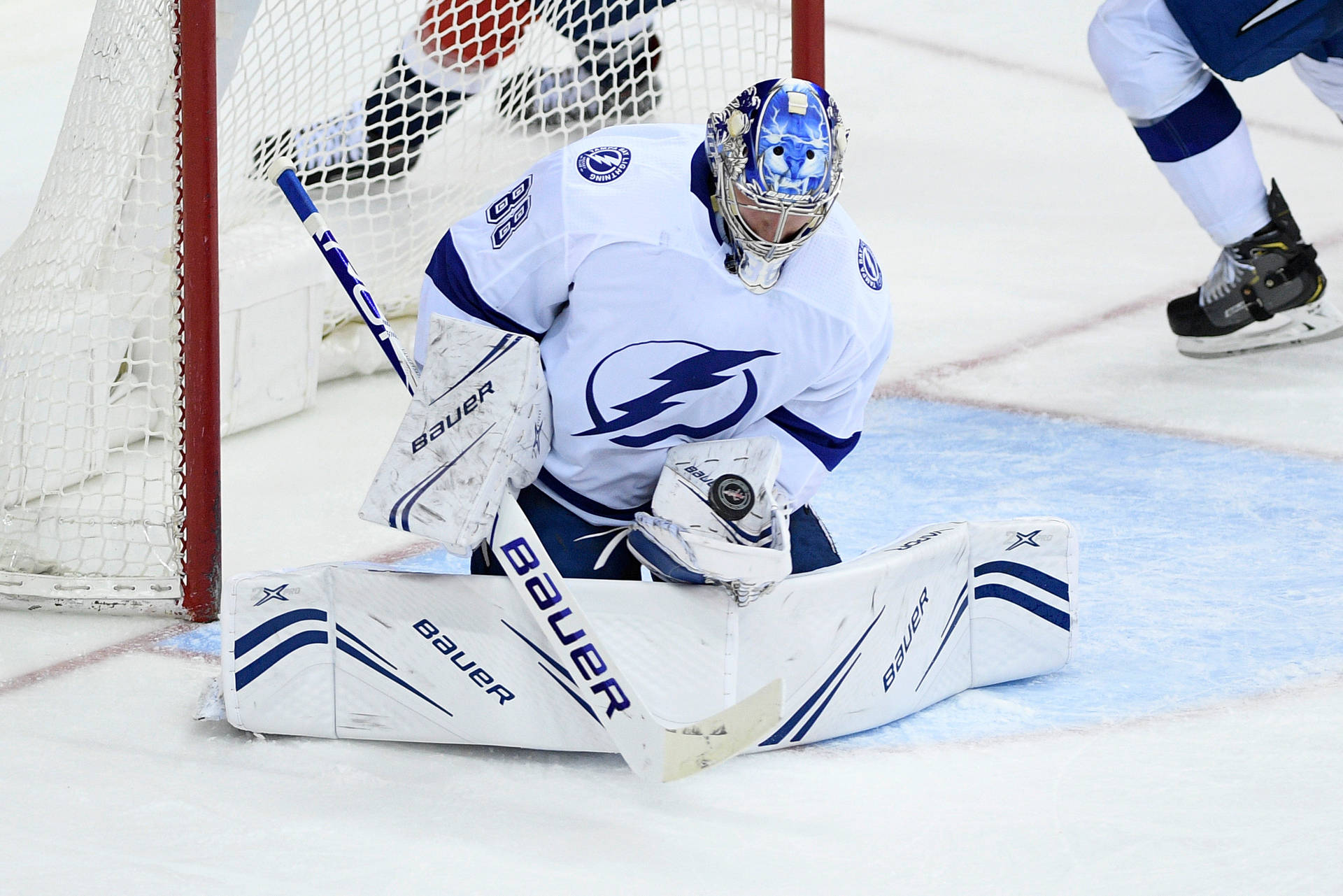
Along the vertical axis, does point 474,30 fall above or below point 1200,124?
above

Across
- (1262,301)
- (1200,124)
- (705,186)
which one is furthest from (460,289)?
(1262,301)

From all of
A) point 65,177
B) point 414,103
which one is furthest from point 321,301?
point 65,177

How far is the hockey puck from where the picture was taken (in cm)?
218

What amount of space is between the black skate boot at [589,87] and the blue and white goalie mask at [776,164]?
1.48 m

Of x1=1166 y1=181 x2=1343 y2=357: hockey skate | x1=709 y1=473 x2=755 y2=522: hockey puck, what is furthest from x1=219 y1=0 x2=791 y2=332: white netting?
x1=709 y1=473 x2=755 y2=522: hockey puck

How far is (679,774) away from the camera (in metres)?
2.11

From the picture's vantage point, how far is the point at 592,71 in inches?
143

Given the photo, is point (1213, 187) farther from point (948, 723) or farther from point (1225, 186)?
point (948, 723)

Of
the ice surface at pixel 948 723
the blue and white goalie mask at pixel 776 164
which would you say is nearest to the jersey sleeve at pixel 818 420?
the blue and white goalie mask at pixel 776 164

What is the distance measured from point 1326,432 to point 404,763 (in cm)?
218

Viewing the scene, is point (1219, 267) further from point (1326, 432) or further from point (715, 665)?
point (715, 665)

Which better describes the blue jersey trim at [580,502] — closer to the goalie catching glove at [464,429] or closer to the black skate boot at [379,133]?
the goalie catching glove at [464,429]

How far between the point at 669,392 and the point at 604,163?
0.94 feet

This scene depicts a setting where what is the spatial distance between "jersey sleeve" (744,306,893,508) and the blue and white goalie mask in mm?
235
